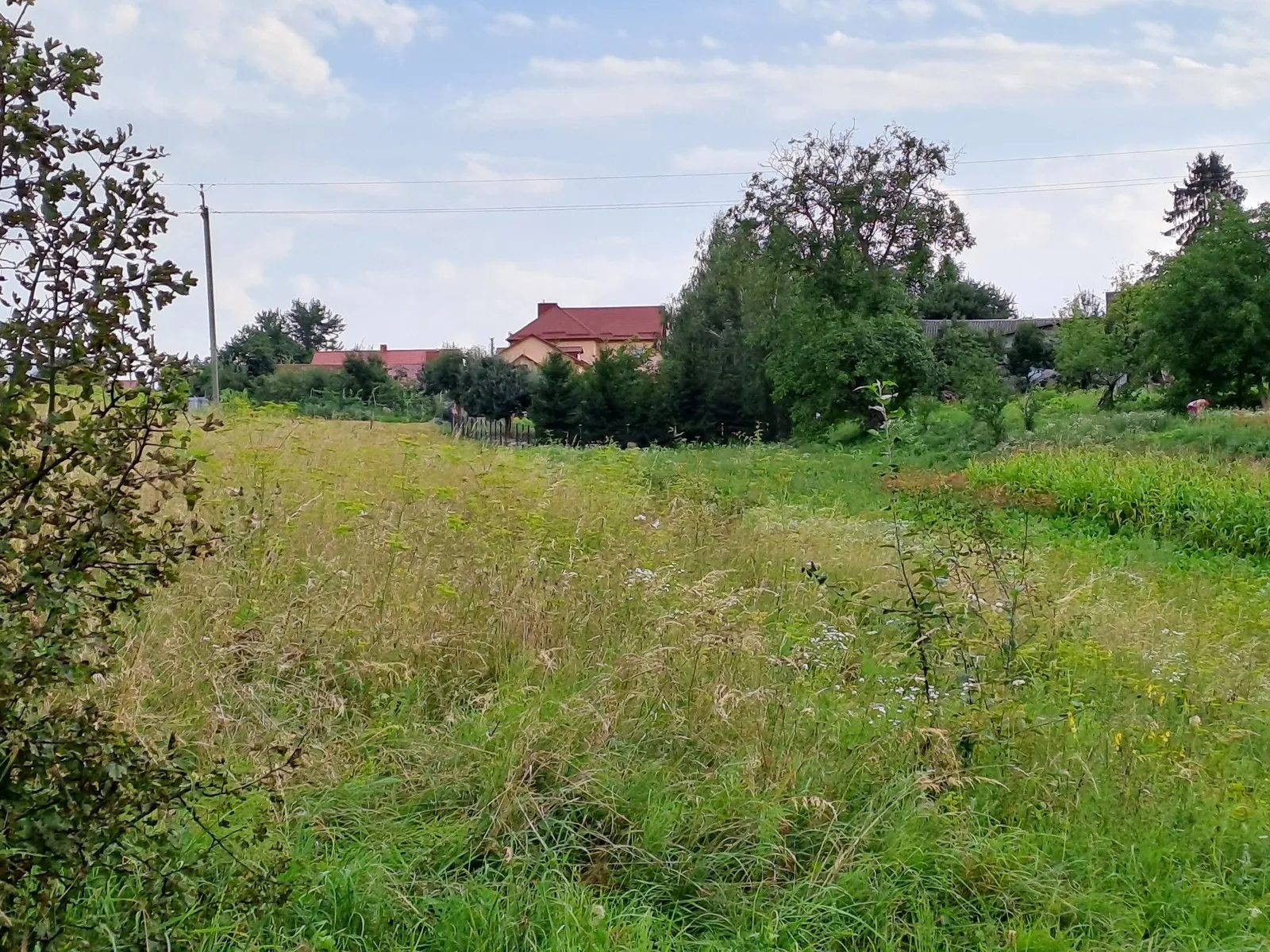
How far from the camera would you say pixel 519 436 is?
2953cm

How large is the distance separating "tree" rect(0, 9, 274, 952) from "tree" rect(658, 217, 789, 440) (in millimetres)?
25682

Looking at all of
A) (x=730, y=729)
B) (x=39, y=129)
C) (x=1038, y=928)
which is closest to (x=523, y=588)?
(x=730, y=729)

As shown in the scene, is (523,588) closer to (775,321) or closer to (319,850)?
(319,850)

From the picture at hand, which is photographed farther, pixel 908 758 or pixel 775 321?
pixel 775 321

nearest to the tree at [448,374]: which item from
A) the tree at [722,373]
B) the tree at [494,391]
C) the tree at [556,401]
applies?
the tree at [494,391]

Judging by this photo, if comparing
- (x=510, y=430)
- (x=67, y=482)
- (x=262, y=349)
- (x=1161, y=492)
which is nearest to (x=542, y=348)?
(x=262, y=349)

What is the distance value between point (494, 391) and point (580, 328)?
32657 millimetres

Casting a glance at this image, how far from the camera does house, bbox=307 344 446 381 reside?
38.3 metres

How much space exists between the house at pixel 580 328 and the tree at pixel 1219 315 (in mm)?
40667

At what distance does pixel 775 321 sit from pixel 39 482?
24242 mm

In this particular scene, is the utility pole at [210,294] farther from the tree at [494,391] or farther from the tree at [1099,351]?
the tree at [1099,351]

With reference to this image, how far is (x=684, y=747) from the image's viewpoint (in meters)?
3.02

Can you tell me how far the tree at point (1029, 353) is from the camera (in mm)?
38656

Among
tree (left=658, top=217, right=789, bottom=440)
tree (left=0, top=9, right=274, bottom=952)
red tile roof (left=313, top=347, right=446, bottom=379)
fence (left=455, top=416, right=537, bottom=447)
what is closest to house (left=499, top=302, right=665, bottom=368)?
red tile roof (left=313, top=347, right=446, bottom=379)
